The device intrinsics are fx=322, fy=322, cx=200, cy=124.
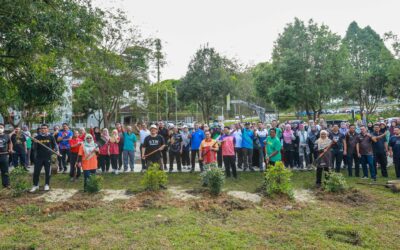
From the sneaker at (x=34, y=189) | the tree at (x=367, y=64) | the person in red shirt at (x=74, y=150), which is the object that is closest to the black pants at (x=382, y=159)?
the person in red shirt at (x=74, y=150)

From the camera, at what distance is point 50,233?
5.56 meters

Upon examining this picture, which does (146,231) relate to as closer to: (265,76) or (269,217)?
(269,217)

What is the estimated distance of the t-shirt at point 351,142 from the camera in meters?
10.4

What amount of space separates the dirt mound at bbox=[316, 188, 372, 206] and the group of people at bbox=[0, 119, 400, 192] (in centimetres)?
101

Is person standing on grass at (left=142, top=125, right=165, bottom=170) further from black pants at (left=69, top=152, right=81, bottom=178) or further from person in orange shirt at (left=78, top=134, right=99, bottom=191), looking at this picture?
black pants at (left=69, top=152, right=81, bottom=178)

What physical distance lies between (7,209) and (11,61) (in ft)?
11.3

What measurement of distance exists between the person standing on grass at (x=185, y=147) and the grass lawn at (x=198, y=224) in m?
3.67

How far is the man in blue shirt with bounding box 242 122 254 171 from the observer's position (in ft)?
38.0

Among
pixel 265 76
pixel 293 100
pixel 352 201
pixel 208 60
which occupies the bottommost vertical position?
pixel 352 201

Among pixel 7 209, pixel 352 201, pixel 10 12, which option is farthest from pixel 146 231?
pixel 10 12

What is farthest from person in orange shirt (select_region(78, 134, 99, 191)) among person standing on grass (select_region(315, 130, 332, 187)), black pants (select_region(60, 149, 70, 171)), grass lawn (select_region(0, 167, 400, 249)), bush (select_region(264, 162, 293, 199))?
person standing on grass (select_region(315, 130, 332, 187))

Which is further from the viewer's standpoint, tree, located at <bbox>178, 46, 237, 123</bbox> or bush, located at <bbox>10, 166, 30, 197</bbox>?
tree, located at <bbox>178, 46, 237, 123</bbox>

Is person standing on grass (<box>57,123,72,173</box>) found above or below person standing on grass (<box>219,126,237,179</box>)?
above

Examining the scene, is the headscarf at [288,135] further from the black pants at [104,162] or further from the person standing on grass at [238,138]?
the black pants at [104,162]
